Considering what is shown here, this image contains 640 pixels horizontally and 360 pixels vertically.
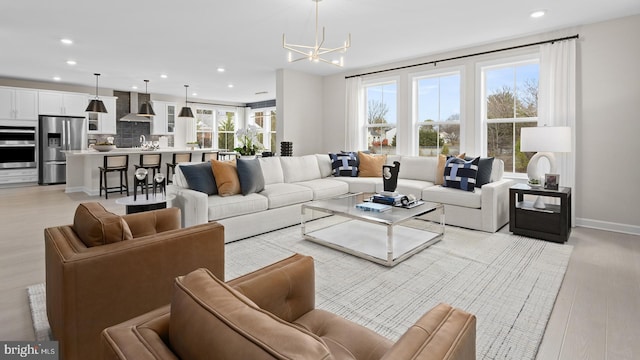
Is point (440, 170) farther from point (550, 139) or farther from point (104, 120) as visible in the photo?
point (104, 120)

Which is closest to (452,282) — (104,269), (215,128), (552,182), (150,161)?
(552,182)

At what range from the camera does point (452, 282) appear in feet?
8.95

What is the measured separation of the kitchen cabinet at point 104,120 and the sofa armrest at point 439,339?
10224mm

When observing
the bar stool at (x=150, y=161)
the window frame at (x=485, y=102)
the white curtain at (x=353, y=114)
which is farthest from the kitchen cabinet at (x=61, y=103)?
the window frame at (x=485, y=102)

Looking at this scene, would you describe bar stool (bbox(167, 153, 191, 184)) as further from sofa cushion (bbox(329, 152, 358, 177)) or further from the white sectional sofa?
sofa cushion (bbox(329, 152, 358, 177))

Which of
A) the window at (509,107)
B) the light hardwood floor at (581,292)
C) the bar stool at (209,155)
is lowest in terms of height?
the light hardwood floor at (581,292)

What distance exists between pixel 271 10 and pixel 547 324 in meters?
3.86

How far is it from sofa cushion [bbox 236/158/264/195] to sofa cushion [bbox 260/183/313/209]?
16cm

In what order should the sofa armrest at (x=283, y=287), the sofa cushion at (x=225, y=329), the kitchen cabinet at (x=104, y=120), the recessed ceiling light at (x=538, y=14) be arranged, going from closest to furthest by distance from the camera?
the sofa cushion at (x=225, y=329), the sofa armrest at (x=283, y=287), the recessed ceiling light at (x=538, y=14), the kitchen cabinet at (x=104, y=120)

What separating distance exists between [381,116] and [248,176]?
3611 millimetres

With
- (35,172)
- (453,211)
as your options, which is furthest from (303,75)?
(35,172)

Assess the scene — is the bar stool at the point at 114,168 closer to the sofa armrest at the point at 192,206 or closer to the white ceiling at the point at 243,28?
the white ceiling at the point at 243,28

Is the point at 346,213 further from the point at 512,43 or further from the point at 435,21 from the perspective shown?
the point at 512,43

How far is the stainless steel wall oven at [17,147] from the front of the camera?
7824 millimetres
